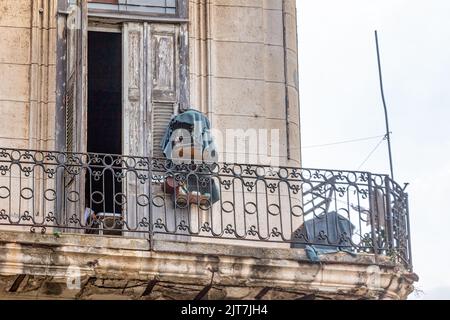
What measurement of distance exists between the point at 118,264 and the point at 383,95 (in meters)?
5.68

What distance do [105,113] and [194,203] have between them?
371cm

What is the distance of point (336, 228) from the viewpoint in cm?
1620

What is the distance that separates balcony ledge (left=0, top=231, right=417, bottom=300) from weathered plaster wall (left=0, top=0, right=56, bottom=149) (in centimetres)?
168

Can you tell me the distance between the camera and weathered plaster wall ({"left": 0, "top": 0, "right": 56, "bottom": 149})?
54.6ft

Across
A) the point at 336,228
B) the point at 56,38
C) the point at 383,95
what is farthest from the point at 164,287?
the point at 383,95

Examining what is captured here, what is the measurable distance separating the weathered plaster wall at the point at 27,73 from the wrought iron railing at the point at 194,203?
332 mm

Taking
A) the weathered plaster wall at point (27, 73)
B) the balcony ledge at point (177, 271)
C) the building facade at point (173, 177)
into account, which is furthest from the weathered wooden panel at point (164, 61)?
the balcony ledge at point (177, 271)

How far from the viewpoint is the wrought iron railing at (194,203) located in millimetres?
15836

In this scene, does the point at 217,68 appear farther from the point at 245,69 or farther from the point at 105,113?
the point at 105,113

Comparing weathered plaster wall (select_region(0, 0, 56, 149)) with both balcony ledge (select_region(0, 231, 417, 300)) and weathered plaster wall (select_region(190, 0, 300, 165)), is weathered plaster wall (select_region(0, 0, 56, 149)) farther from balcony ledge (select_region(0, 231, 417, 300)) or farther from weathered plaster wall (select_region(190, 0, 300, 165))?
balcony ledge (select_region(0, 231, 417, 300))

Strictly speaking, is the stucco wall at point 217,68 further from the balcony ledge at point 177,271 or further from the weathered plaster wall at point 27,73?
the balcony ledge at point 177,271

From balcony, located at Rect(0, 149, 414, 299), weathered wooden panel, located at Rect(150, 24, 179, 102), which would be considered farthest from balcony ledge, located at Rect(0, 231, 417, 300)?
weathered wooden panel, located at Rect(150, 24, 179, 102)

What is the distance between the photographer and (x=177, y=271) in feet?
50.9
